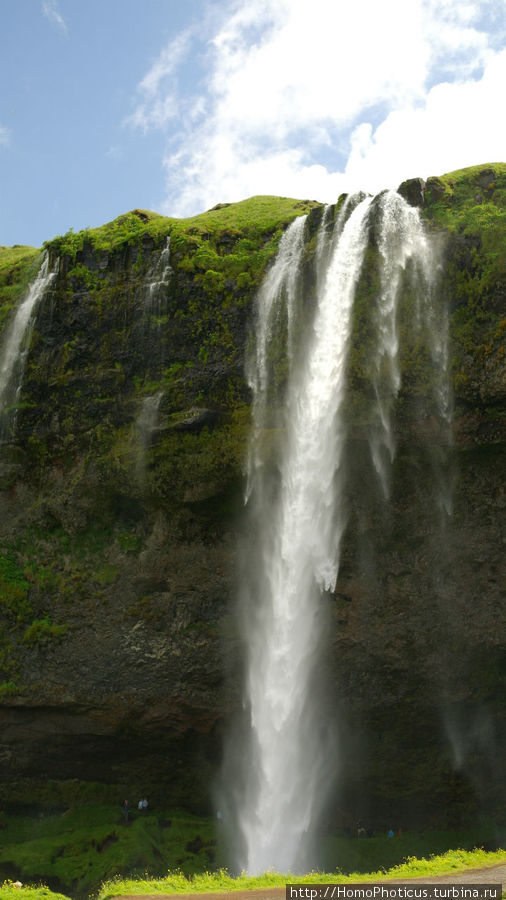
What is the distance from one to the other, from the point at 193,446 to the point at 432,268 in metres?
9.25

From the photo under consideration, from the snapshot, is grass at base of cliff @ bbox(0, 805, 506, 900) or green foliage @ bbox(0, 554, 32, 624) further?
green foliage @ bbox(0, 554, 32, 624)

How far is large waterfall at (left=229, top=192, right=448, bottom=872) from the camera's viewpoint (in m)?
20.8

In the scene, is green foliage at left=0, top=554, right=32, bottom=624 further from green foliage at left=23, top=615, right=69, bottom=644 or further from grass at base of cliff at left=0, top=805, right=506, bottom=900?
grass at base of cliff at left=0, top=805, right=506, bottom=900

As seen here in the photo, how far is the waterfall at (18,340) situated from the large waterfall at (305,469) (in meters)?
8.68

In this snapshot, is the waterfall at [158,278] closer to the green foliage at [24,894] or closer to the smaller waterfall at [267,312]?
the smaller waterfall at [267,312]

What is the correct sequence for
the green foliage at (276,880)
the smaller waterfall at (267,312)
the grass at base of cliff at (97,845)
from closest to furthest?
the green foliage at (276,880) → the grass at base of cliff at (97,845) → the smaller waterfall at (267,312)

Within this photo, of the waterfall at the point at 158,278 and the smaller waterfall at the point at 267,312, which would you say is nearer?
the smaller waterfall at the point at 267,312

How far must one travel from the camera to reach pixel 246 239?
2556cm

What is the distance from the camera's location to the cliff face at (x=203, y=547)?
21.5 metres

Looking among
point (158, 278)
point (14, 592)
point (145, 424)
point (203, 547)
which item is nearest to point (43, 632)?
point (14, 592)

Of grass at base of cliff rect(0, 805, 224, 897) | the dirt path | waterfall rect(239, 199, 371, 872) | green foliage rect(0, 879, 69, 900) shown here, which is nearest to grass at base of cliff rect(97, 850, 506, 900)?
the dirt path

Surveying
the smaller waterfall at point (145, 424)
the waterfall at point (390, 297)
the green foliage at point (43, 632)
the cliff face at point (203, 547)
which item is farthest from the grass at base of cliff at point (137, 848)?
the smaller waterfall at point (145, 424)

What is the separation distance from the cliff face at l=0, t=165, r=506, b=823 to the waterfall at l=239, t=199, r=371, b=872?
0.62m

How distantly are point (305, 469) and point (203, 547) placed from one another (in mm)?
4290
